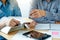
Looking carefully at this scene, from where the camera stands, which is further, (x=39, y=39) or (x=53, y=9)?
(x=53, y=9)

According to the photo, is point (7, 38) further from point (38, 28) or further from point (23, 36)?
point (38, 28)

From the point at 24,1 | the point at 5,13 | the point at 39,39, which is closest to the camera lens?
the point at 39,39

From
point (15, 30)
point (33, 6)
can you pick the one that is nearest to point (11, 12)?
point (33, 6)

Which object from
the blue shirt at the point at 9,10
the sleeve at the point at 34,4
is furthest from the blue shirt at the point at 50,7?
the blue shirt at the point at 9,10

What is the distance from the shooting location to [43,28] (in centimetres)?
126

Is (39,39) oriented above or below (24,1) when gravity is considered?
below

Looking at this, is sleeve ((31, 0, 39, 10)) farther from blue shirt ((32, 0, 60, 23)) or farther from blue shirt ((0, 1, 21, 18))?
blue shirt ((0, 1, 21, 18))

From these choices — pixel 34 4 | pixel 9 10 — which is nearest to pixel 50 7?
pixel 34 4

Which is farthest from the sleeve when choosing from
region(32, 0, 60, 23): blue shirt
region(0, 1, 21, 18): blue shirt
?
region(0, 1, 21, 18): blue shirt

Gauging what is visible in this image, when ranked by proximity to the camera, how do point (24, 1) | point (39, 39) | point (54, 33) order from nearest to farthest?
point (39, 39) < point (54, 33) < point (24, 1)

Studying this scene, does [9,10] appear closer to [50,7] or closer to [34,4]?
[34,4]

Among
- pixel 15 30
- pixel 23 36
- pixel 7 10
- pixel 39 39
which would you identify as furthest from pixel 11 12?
pixel 39 39

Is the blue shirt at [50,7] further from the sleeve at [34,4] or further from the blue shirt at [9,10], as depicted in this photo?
the blue shirt at [9,10]

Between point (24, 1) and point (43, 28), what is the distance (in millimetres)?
1051
